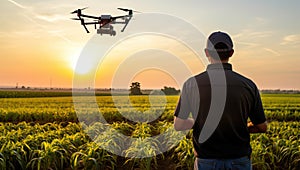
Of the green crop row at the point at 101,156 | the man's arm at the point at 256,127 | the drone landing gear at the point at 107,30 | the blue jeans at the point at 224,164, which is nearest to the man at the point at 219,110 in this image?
the blue jeans at the point at 224,164

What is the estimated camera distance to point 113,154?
6.95m

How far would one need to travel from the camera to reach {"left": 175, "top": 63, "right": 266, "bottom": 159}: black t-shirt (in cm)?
326

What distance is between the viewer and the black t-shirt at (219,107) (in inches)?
128

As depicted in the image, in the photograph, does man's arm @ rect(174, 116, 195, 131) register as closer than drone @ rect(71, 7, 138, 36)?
Yes

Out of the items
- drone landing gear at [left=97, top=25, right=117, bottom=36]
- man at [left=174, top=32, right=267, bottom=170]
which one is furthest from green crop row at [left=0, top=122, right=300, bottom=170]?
man at [left=174, top=32, right=267, bottom=170]

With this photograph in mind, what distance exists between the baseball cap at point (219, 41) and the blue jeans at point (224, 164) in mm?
975

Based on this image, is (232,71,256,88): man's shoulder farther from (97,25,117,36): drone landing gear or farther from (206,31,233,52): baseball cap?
(97,25,117,36): drone landing gear

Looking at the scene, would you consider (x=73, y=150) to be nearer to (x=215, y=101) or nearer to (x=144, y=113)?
(x=215, y=101)

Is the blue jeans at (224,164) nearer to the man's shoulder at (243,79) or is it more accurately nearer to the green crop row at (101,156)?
the man's shoulder at (243,79)

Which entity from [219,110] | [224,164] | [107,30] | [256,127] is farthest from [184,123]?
[107,30]

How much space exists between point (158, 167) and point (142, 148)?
0.45 metres

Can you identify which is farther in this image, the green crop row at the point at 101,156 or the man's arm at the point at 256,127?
the green crop row at the point at 101,156

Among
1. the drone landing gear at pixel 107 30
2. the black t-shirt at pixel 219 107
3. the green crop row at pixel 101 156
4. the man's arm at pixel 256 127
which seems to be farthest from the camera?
the drone landing gear at pixel 107 30

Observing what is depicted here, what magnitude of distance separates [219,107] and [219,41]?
59 cm
